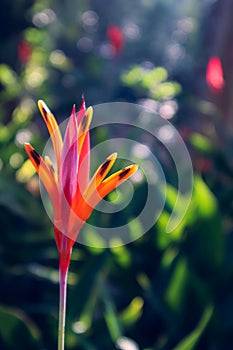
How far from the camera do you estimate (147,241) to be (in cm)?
164

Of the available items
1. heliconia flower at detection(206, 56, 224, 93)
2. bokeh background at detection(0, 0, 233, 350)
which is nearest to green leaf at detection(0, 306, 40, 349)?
bokeh background at detection(0, 0, 233, 350)

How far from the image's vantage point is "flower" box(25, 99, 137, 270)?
531 mm

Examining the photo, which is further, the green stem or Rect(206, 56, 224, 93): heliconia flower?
Rect(206, 56, 224, 93): heliconia flower

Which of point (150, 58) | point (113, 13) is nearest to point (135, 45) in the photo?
point (150, 58)

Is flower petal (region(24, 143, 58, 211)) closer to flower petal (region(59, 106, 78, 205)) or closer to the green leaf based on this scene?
flower petal (region(59, 106, 78, 205))

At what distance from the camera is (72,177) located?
533 mm

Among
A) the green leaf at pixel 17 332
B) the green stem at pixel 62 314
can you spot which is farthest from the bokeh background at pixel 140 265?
the green stem at pixel 62 314

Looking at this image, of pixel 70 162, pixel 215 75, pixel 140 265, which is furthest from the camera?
pixel 215 75

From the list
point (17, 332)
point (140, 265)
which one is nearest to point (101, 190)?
point (17, 332)

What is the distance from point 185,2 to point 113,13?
3.27 feet

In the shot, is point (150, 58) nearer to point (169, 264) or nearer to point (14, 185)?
point (14, 185)

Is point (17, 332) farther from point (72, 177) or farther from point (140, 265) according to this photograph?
point (72, 177)

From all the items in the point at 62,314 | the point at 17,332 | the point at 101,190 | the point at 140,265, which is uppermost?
the point at 101,190

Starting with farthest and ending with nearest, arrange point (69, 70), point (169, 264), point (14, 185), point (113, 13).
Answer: point (113, 13)
point (69, 70)
point (14, 185)
point (169, 264)
